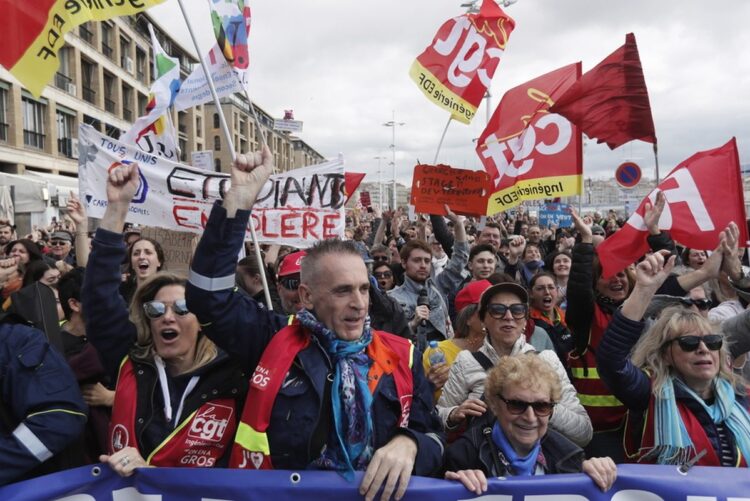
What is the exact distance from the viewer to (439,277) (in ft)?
18.1

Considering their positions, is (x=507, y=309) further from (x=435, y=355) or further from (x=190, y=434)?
(x=190, y=434)

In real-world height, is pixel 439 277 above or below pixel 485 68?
below

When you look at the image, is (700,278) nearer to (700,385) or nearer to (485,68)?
(700,385)

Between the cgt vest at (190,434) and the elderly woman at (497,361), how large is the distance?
1.03 m

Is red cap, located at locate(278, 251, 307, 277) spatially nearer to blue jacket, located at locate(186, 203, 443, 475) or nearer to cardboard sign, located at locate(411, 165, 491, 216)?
blue jacket, located at locate(186, 203, 443, 475)

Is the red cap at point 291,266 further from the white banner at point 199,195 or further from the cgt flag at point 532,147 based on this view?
the cgt flag at point 532,147

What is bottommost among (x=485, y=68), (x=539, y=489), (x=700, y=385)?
(x=539, y=489)

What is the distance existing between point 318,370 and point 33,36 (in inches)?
126

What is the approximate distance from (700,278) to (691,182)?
2.10ft

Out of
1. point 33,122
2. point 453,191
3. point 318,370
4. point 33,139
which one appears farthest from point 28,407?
point 33,122

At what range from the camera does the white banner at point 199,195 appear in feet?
15.3

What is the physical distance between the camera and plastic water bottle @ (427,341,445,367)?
10.5 feet

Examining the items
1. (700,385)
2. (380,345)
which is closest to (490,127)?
(700,385)

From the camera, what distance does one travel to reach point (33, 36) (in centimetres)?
360
